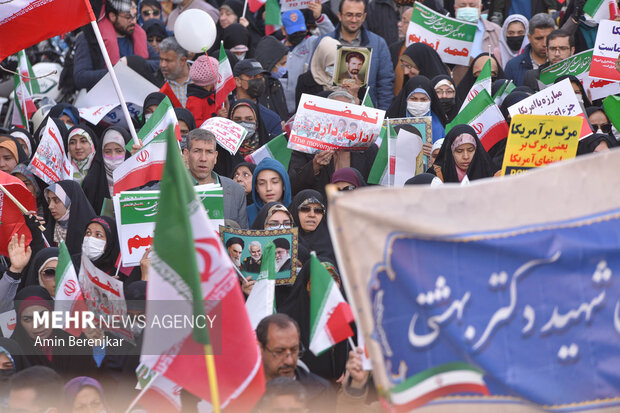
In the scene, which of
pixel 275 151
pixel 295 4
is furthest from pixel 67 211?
pixel 295 4

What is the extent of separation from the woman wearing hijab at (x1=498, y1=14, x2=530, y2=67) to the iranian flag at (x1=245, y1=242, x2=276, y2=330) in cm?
562

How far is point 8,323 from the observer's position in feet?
21.1

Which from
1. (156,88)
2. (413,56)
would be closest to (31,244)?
(156,88)

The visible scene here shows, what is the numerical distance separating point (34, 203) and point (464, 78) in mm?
4342

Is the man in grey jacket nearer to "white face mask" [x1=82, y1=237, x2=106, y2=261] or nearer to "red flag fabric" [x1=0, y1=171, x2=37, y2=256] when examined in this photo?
"white face mask" [x1=82, y1=237, x2=106, y2=261]

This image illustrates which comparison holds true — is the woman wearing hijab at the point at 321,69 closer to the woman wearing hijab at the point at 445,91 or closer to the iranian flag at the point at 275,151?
the woman wearing hijab at the point at 445,91

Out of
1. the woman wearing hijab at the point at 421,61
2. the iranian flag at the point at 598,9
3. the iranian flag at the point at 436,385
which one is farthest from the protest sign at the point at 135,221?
the iranian flag at the point at 598,9

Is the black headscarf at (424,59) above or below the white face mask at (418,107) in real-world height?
above

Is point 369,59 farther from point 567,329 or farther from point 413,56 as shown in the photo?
point 567,329

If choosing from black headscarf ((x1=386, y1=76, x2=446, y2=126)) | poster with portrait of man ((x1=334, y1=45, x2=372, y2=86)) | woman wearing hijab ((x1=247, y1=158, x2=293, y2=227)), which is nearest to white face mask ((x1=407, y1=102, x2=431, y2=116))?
black headscarf ((x1=386, y1=76, x2=446, y2=126))

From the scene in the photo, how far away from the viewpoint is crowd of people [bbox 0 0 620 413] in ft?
17.6

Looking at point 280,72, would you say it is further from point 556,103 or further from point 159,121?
point 556,103

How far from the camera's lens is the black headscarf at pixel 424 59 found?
9.98 m

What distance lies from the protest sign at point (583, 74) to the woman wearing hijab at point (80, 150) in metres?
3.98
